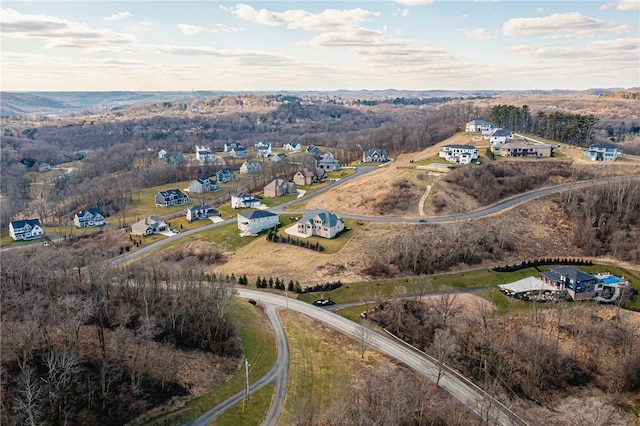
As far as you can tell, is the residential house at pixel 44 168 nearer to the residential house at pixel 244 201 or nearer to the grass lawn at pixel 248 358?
the residential house at pixel 244 201

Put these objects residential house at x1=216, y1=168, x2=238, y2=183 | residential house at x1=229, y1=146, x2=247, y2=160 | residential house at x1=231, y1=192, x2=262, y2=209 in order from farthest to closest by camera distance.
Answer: residential house at x1=229, y1=146, x2=247, y2=160
residential house at x1=216, y1=168, x2=238, y2=183
residential house at x1=231, y1=192, x2=262, y2=209

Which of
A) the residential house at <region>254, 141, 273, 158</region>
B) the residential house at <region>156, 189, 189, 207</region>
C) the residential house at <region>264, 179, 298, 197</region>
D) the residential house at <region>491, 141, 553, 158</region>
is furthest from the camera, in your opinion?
the residential house at <region>254, 141, 273, 158</region>

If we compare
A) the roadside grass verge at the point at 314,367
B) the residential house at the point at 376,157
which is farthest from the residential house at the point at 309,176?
the roadside grass verge at the point at 314,367

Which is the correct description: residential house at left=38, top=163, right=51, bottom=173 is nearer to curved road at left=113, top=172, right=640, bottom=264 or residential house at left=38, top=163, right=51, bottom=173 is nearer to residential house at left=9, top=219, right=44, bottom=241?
residential house at left=9, top=219, right=44, bottom=241

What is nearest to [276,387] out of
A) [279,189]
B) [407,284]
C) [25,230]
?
[407,284]

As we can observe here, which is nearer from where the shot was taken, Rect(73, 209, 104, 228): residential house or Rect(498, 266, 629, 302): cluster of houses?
Rect(498, 266, 629, 302): cluster of houses

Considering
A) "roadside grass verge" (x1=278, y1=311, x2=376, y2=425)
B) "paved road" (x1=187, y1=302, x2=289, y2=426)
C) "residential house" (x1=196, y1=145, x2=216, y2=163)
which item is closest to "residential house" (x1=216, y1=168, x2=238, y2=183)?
"residential house" (x1=196, y1=145, x2=216, y2=163)

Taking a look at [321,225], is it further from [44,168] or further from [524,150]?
[44,168]
